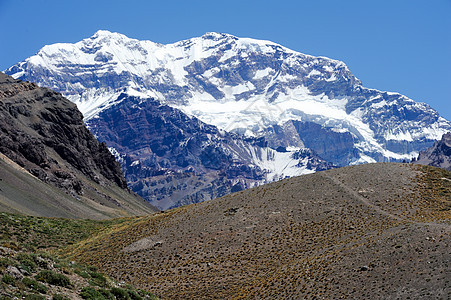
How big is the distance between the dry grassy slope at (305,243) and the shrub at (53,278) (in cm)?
1966

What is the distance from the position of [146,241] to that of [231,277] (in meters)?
16.0

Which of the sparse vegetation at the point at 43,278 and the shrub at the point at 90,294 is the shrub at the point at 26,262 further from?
the shrub at the point at 90,294

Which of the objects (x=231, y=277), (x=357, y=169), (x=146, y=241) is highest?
(x=357, y=169)

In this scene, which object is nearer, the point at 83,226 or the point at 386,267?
the point at 386,267

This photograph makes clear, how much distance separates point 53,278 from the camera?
106 feet

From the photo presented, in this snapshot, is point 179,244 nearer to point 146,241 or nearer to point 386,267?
point 146,241

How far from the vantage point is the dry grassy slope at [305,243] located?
46.5 meters

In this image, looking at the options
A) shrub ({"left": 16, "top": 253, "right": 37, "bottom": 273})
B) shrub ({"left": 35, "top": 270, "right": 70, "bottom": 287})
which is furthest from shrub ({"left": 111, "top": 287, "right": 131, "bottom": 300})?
shrub ({"left": 16, "top": 253, "right": 37, "bottom": 273})

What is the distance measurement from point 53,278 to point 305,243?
109 feet

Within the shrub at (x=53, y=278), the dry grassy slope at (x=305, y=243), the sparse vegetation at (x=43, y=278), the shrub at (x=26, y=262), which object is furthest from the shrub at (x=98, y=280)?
the dry grassy slope at (x=305, y=243)

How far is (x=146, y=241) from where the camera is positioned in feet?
216

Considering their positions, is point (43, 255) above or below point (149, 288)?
above

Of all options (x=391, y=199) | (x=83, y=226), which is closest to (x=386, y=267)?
(x=391, y=199)

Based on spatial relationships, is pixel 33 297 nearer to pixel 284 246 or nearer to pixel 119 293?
pixel 119 293
